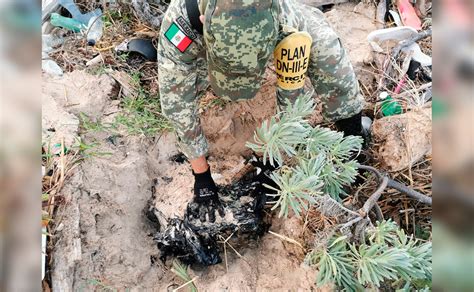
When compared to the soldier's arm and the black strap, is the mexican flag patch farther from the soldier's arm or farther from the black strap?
the soldier's arm

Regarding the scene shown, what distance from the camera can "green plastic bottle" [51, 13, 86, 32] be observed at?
2857 mm

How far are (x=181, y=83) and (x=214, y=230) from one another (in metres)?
0.62

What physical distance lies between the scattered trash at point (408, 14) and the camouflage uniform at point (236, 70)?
0.86 meters

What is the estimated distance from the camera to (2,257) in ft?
2.29

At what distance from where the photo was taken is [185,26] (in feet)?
5.87

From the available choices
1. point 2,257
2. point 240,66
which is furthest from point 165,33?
point 2,257

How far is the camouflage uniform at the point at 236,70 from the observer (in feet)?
5.54

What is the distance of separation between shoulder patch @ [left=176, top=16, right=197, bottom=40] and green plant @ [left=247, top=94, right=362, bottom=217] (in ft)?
1.53

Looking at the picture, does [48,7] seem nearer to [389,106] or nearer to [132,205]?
[132,205]

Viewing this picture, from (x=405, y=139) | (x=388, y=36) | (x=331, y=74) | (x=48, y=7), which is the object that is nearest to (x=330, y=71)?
(x=331, y=74)

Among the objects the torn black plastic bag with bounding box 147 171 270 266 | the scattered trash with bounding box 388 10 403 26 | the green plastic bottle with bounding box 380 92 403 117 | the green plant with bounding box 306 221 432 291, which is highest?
the scattered trash with bounding box 388 10 403 26

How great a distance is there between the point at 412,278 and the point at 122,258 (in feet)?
3.65

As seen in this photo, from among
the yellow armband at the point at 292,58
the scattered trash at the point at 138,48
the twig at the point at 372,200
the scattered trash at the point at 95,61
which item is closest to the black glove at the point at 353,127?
the twig at the point at 372,200

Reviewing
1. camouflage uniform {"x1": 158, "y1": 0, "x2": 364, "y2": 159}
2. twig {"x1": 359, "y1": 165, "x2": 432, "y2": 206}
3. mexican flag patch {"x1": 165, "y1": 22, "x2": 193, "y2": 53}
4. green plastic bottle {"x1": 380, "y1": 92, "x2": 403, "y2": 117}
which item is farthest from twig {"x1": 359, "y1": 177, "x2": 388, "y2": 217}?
mexican flag patch {"x1": 165, "y1": 22, "x2": 193, "y2": 53}
